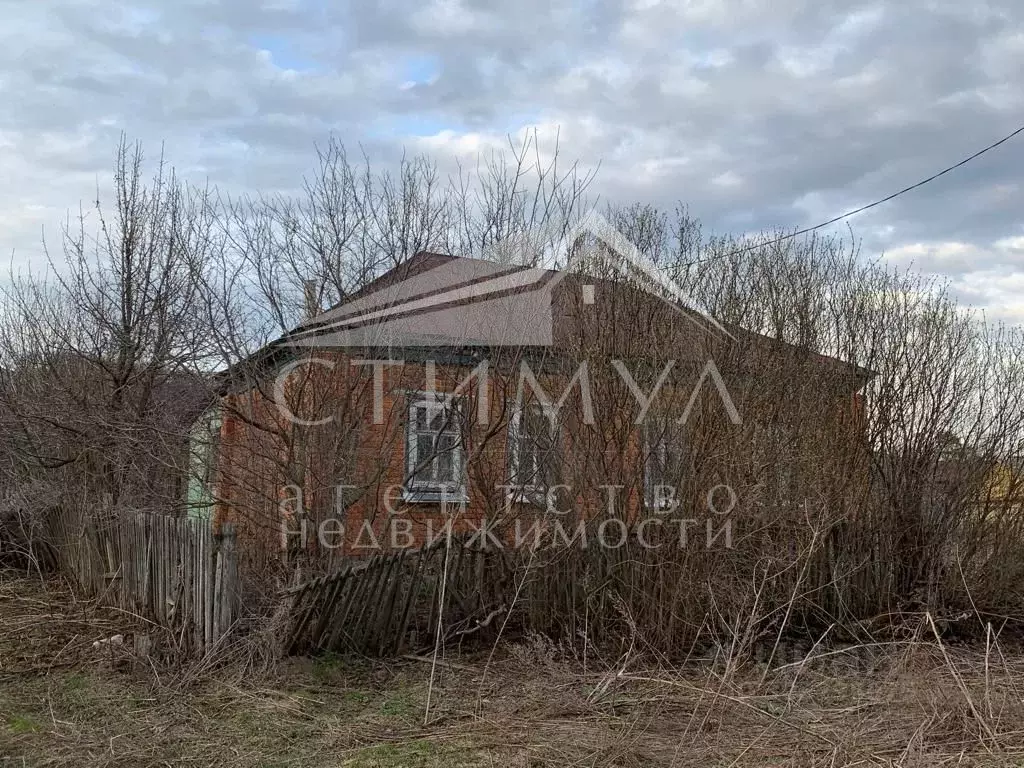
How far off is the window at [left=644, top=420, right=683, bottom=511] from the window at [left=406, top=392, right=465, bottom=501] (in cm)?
149

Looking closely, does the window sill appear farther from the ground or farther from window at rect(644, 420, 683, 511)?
window at rect(644, 420, 683, 511)

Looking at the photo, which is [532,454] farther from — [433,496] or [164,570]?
[164,570]

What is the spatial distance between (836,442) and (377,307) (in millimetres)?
3907

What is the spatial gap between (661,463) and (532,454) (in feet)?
3.19

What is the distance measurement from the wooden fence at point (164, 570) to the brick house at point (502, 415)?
38 centimetres

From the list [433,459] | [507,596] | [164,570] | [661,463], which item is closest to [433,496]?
[433,459]

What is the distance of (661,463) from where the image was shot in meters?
6.18

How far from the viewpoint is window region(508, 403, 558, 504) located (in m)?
6.40

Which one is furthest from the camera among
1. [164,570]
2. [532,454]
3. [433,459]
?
[433,459]

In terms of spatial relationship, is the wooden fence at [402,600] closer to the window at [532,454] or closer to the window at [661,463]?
the window at [532,454]

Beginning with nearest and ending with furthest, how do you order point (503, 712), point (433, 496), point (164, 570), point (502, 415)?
point (503, 712)
point (164, 570)
point (502, 415)
point (433, 496)

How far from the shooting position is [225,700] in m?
5.14

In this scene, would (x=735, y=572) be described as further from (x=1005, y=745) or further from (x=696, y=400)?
(x=1005, y=745)

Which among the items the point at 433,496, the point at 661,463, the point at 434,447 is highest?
the point at 434,447
